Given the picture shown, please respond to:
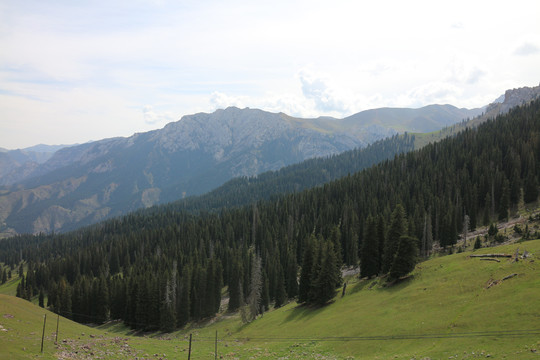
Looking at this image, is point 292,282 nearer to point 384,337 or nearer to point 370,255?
point 370,255

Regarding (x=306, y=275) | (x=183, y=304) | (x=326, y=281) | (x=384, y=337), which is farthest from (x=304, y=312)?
(x=183, y=304)

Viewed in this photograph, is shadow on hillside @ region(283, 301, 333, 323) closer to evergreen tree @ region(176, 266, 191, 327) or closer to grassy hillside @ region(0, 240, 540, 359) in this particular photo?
grassy hillside @ region(0, 240, 540, 359)

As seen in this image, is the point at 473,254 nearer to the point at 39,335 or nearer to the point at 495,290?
the point at 495,290

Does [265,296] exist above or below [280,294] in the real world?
below

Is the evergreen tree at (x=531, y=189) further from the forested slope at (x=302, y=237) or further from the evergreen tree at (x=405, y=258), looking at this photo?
the evergreen tree at (x=405, y=258)

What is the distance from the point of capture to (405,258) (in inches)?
2437

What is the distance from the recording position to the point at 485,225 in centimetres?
10481

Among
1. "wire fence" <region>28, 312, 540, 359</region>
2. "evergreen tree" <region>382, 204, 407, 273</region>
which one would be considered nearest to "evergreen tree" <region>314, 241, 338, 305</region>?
"evergreen tree" <region>382, 204, 407, 273</region>

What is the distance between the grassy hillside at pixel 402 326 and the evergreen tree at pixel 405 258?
1.83 m

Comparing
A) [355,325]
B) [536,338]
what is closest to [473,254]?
[355,325]

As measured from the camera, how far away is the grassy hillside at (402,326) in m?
35.3

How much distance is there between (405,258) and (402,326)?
19.6m

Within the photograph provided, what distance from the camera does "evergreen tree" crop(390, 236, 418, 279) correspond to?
61.9 m

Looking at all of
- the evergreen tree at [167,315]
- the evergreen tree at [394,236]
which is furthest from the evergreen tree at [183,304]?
the evergreen tree at [394,236]
